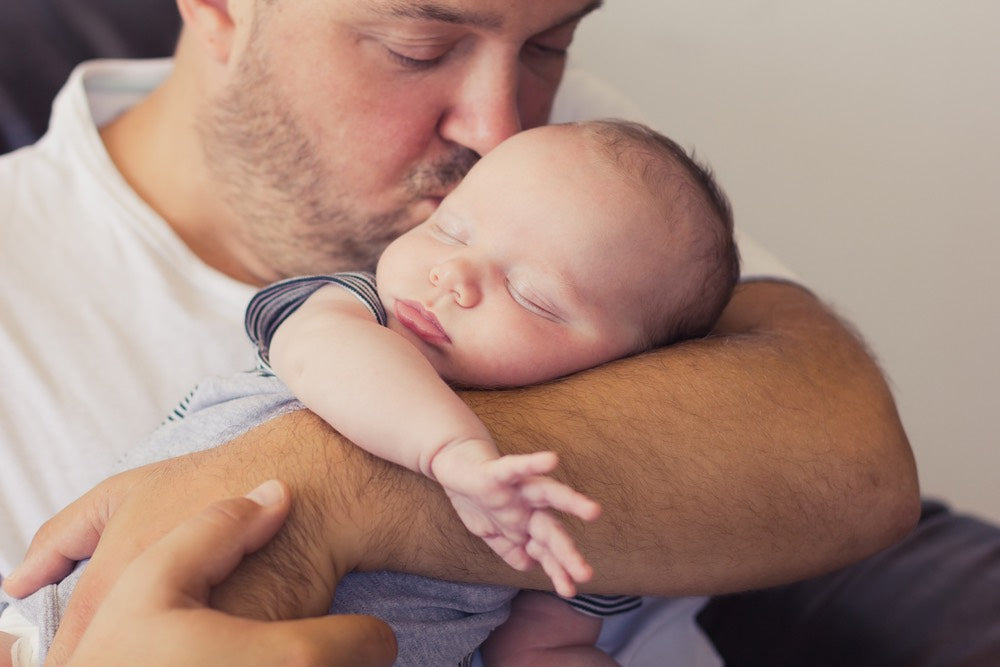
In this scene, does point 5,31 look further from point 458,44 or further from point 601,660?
point 601,660

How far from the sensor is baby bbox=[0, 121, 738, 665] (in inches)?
41.2

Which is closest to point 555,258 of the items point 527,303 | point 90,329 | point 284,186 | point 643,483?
point 527,303

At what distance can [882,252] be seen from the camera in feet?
9.19

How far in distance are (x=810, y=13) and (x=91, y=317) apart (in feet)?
6.45

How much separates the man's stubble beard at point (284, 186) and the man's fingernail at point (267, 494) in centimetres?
70

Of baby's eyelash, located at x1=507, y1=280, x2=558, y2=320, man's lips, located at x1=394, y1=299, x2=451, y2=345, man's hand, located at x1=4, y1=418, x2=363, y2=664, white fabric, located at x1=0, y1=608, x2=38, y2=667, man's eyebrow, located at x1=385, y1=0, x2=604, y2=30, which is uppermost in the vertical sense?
man's eyebrow, located at x1=385, y1=0, x2=604, y2=30

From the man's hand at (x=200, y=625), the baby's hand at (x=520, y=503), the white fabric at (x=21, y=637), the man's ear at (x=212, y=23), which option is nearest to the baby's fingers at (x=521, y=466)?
the baby's hand at (x=520, y=503)

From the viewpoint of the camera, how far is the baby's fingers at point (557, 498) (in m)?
0.78

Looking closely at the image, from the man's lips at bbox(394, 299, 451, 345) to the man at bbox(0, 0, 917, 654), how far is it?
0.27ft

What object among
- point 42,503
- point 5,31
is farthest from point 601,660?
point 5,31

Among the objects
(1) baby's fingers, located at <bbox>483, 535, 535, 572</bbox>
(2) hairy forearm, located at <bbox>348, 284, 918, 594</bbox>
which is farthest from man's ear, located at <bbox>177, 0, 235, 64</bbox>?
(1) baby's fingers, located at <bbox>483, 535, 535, 572</bbox>

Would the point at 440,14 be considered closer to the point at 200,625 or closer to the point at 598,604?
the point at 598,604

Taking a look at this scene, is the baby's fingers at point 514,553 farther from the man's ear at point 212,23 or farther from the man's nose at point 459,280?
the man's ear at point 212,23

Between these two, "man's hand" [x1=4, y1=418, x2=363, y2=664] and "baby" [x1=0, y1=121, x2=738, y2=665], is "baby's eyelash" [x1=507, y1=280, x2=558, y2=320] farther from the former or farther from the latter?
"man's hand" [x1=4, y1=418, x2=363, y2=664]
